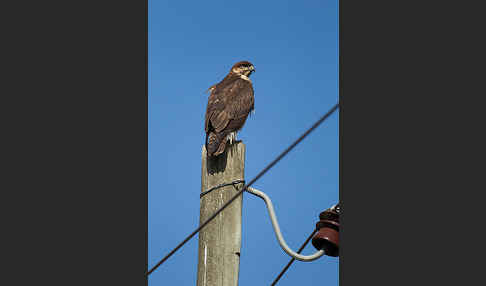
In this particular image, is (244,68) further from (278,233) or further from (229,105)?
(278,233)

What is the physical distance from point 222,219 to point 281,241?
0.41 meters

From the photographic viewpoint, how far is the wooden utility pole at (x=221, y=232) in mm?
2980

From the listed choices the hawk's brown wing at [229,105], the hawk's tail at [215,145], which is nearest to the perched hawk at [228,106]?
the hawk's brown wing at [229,105]

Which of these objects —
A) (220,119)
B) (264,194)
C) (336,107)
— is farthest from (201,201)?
(220,119)

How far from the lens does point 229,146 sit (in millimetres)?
3316

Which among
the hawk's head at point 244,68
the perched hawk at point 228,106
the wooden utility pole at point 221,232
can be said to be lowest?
the wooden utility pole at point 221,232

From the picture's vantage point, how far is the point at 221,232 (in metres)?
3.02

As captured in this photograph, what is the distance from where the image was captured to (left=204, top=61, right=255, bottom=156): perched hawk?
4.75m

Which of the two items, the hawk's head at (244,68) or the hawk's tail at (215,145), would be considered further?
the hawk's head at (244,68)

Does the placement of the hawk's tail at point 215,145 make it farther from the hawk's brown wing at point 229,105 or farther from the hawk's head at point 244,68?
the hawk's head at point 244,68

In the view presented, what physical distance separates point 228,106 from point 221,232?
2.44m

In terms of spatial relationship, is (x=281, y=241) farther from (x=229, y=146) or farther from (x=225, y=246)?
(x=229, y=146)

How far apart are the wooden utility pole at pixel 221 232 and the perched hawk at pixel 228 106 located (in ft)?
3.27

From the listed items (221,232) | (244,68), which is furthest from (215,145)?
(244,68)
